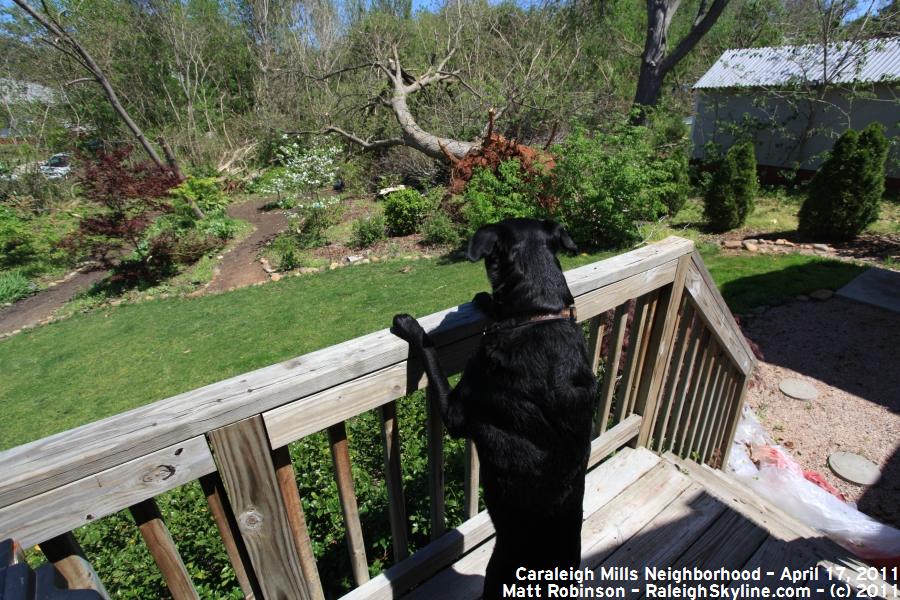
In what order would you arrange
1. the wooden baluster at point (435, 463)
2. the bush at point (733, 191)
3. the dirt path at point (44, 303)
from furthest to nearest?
the dirt path at point (44, 303) → the bush at point (733, 191) → the wooden baluster at point (435, 463)

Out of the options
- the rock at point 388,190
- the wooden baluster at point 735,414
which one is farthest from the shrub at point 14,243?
the wooden baluster at point 735,414

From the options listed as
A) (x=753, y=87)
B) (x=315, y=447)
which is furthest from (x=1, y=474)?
(x=753, y=87)

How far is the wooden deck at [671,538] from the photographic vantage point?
1.91 m

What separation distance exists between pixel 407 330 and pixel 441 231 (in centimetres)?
920

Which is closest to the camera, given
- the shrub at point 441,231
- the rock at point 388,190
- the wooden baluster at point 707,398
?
the wooden baluster at point 707,398

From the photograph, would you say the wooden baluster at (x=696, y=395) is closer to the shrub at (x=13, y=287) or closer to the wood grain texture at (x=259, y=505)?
the wood grain texture at (x=259, y=505)

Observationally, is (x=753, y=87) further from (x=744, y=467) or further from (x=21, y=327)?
(x=21, y=327)

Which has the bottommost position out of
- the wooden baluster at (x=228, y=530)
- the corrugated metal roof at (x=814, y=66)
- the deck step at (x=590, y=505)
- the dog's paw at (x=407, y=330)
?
the deck step at (x=590, y=505)

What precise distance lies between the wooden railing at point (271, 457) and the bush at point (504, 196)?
6.60m

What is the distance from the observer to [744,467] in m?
3.71

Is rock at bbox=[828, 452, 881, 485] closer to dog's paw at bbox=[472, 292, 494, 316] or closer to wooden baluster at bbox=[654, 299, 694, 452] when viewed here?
wooden baluster at bbox=[654, 299, 694, 452]

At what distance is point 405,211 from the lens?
442 inches

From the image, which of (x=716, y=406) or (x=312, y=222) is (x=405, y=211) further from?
(x=716, y=406)

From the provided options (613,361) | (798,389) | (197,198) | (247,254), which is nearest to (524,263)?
(613,361)
